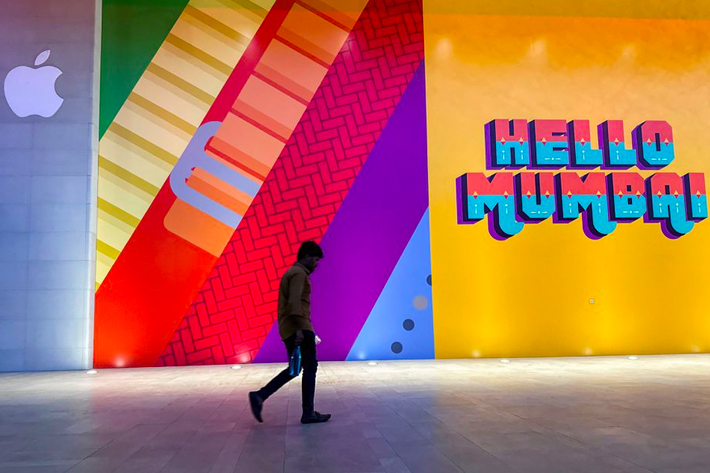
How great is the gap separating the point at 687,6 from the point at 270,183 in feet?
24.3

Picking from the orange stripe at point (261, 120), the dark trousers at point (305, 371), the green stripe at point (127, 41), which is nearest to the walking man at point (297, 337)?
the dark trousers at point (305, 371)

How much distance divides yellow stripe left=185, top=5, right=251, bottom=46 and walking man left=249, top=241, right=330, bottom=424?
6.00 metres

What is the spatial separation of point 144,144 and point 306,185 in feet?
8.07

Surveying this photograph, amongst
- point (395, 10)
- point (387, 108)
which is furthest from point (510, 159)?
point (395, 10)

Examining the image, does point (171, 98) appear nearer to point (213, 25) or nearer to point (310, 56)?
point (213, 25)

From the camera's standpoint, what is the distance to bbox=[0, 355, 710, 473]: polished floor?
2393mm

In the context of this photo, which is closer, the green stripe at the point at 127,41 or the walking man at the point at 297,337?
the walking man at the point at 297,337

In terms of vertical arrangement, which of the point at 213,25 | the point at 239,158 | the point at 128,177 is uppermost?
the point at 213,25

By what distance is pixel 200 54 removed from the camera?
27.4ft

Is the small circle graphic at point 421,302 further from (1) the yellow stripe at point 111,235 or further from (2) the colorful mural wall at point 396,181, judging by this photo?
(1) the yellow stripe at point 111,235

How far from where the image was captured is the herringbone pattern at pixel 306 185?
7.86m

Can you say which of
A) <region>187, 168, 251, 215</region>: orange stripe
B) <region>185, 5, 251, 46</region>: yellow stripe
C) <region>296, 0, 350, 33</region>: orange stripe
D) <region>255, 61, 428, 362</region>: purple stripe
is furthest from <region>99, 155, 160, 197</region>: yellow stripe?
<region>296, 0, 350, 33</region>: orange stripe

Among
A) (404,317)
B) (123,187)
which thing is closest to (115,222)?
(123,187)

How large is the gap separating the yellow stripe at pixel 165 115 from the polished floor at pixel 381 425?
155 inches
